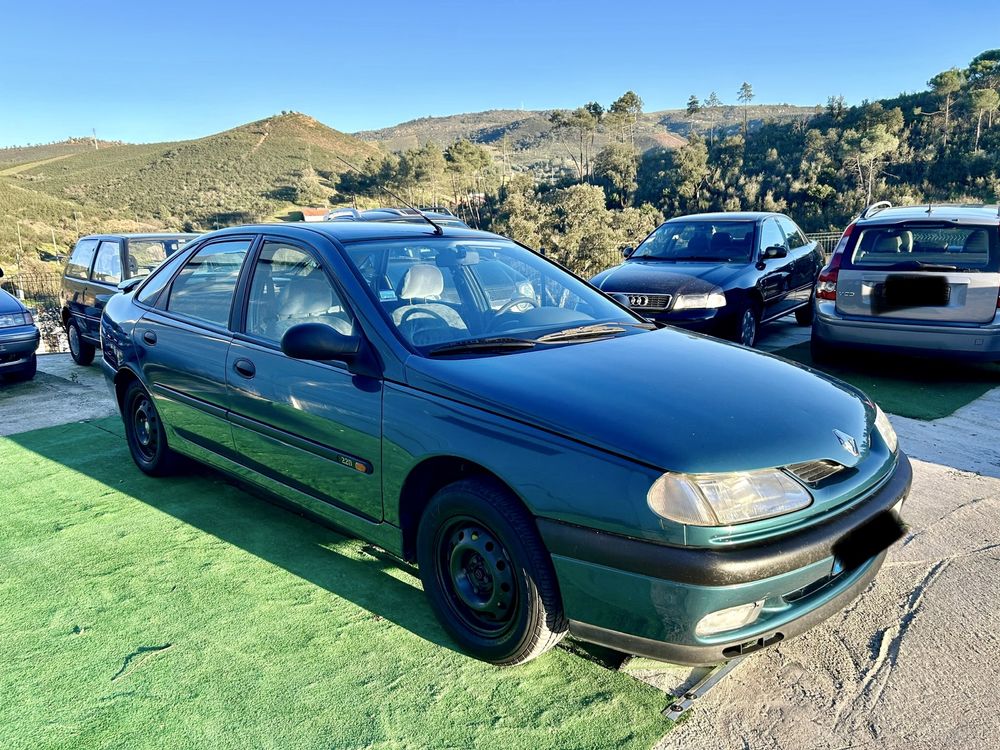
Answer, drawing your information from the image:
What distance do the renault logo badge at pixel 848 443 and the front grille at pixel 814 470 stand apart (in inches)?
3.8

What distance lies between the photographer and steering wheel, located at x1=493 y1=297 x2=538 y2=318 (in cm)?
328

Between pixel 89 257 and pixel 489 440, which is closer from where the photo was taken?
pixel 489 440

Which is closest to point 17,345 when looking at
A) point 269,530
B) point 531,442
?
point 269,530

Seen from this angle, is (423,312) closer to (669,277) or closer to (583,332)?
(583,332)

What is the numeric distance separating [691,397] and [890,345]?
4659 millimetres

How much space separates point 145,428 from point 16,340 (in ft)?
12.9

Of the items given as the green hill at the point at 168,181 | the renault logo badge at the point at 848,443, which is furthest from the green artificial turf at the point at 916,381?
the green hill at the point at 168,181

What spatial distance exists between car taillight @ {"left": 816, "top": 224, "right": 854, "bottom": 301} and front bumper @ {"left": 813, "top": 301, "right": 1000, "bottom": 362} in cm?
8

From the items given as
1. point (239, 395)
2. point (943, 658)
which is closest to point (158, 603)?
point (239, 395)

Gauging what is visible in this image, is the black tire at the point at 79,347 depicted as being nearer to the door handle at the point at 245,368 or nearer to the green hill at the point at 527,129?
the door handle at the point at 245,368

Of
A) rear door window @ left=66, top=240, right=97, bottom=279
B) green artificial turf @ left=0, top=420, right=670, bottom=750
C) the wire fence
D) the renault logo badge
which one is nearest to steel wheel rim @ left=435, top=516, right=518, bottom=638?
green artificial turf @ left=0, top=420, right=670, bottom=750

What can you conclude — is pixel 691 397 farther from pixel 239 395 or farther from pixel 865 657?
pixel 239 395

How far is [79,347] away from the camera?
8.71 m

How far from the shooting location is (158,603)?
10.0ft
